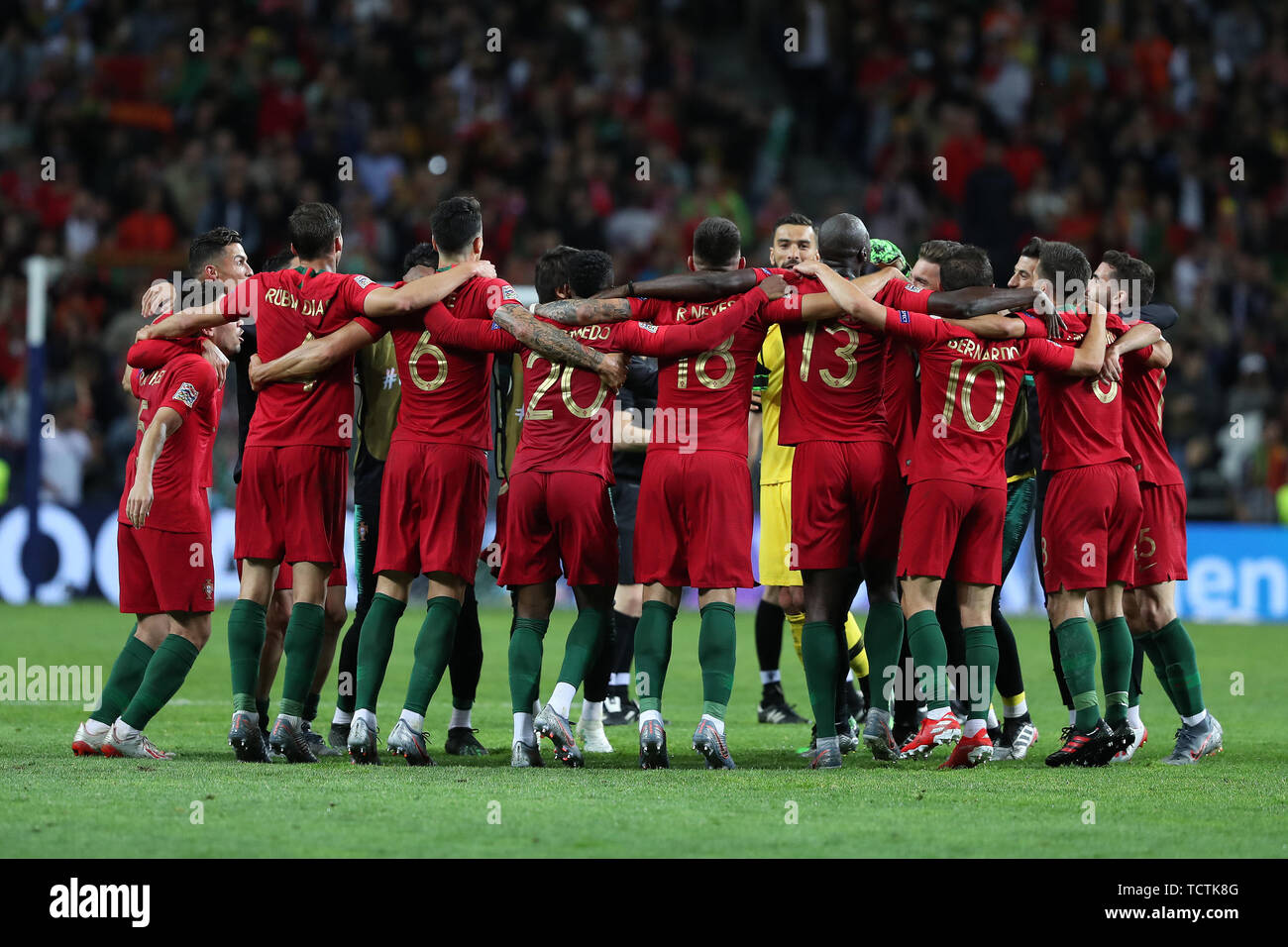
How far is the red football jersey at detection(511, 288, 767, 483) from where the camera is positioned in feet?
25.1

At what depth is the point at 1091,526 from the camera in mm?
8008

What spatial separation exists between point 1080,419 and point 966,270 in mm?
889

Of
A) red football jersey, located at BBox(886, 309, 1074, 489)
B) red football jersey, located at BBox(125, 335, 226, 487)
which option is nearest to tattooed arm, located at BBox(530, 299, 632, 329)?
red football jersey, located at BBox(886, 309, 1074, 489)

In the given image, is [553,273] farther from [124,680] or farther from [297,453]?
[124,680]

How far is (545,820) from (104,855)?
4.87ft

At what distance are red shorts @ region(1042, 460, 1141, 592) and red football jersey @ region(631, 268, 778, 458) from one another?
1.58 m

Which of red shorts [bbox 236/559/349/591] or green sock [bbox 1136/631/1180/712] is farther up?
red shorts [bbox 236/559/349/591]

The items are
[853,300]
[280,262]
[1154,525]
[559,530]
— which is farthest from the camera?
[280,262]

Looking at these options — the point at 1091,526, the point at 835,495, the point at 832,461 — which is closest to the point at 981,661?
the point at 1091,526

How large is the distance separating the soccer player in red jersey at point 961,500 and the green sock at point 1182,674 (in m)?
1.04

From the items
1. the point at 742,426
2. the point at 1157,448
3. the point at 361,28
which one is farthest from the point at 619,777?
the point at 361,28

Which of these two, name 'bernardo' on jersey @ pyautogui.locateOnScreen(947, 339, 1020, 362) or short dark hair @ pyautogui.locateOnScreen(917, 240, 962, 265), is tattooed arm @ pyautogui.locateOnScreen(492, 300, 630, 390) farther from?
short dark hair @ pyautogui.locateOnScreen(917, 240, 962, 265)
